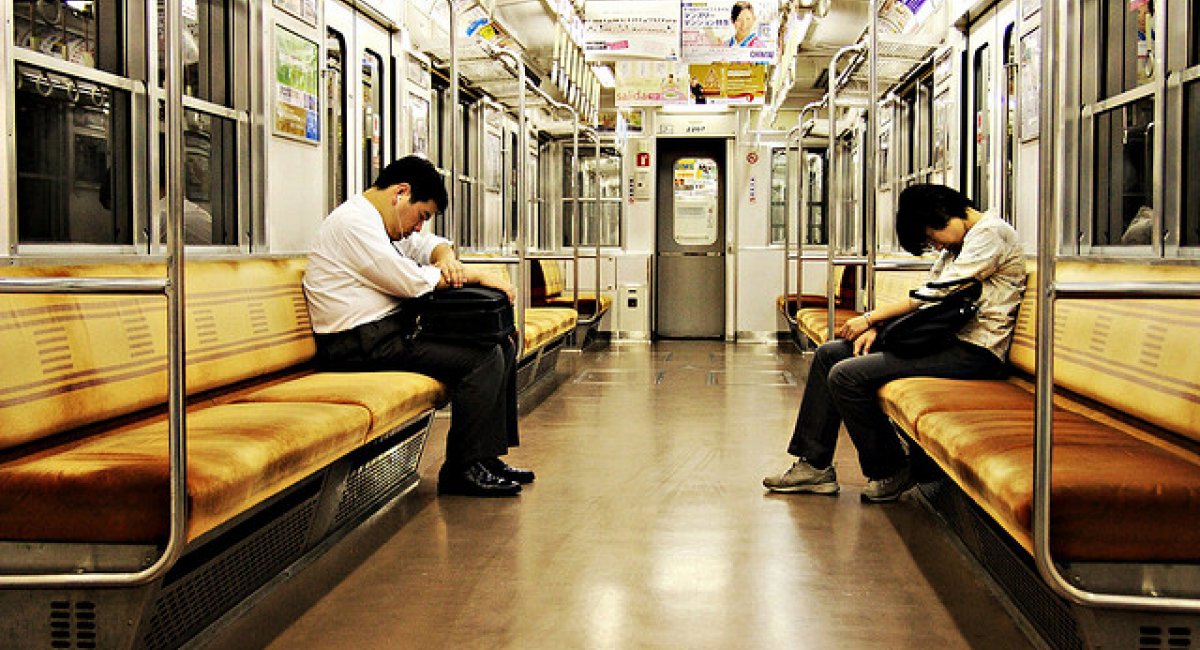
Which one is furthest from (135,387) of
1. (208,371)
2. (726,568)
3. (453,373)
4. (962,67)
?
(962,67)

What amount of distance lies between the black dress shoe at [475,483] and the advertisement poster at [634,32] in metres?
6.76

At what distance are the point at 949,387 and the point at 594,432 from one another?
2.36m

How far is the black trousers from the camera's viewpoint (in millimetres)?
4160

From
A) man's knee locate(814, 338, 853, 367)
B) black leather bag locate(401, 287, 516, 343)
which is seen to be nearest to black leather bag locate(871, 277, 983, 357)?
man's knee locate(814, 338, 853, 367)

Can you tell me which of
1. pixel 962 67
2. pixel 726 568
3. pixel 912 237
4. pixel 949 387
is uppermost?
pixel 962 67

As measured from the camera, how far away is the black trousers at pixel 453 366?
416 centimetres

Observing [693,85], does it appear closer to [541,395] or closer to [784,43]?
[784,43]

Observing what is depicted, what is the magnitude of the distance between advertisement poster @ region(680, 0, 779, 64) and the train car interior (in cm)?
378

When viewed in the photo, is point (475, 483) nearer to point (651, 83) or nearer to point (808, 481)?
point (808, 481)

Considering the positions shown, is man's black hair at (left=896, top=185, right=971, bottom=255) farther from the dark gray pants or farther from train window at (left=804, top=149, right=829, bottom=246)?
train window at (left=804, top=149, right=829, bottom=246)

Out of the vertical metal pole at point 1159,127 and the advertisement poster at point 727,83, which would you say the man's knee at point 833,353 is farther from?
the advertisement poster at point 727,83

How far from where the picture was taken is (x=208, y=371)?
11.3 feet

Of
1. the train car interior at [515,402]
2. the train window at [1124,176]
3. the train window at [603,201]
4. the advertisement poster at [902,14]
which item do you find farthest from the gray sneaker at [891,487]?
the train window at [603,201]

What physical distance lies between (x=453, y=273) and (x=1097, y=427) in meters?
2.34
